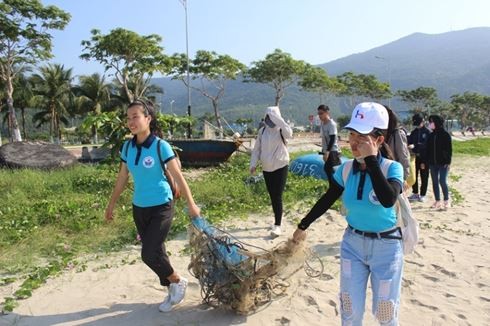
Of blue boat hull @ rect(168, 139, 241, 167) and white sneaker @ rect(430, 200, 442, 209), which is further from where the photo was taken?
blue boat hull @ rect(168, 139, 241, 167)

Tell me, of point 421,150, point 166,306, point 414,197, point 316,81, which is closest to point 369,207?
point 166,306

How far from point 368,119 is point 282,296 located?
7.04ft

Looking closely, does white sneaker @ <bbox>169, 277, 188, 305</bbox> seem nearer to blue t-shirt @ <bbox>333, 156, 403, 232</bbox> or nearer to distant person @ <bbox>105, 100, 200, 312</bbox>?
distant person @ <bbox>105, 100, 200, 312</bbox>

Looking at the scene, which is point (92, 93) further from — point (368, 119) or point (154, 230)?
point (368, 119)

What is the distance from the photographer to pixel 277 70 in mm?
44344

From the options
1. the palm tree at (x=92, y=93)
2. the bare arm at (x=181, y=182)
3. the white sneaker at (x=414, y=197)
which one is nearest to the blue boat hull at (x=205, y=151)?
the white sneaker at (x=414, y=197)

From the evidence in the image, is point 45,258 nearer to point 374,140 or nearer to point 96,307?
point 96,307

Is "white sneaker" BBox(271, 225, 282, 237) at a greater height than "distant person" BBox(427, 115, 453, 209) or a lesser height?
lesser

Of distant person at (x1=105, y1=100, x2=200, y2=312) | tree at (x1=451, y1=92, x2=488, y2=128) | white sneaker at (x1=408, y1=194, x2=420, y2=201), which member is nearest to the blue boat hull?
white sneaker at (x1=408, y1=194, x2=420, y2=201)

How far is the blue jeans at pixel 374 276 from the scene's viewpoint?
8.48 ft

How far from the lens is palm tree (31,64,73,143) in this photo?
4838cm

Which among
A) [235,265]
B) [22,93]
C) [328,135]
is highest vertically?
[22,93]

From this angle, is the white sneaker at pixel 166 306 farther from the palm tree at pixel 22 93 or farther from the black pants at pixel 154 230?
the palm tree at pixel 22 93

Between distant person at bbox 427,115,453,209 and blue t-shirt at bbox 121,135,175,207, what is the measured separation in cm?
579
